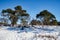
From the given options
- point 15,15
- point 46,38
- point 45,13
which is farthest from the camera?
point 15,15

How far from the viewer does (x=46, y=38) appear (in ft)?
30.3

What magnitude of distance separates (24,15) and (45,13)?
199 inches

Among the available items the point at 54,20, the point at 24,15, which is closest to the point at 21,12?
the point at 24,15

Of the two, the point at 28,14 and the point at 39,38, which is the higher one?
the point at 28,14

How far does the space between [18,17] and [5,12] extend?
3162mm

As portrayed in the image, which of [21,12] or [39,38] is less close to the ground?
[21,12]

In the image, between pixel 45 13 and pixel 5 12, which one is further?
pixel 5 12

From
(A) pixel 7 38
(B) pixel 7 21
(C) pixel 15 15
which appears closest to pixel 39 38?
(A) pixel 7 38

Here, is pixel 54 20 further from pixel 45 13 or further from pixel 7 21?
pixel 7 21

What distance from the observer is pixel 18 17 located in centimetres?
3144

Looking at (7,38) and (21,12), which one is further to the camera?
(21,12)

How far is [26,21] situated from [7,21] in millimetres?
4461

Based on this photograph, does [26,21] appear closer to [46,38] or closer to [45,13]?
[45,13]

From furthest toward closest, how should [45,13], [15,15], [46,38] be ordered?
[15,15] < [45,13] < [46,38]
